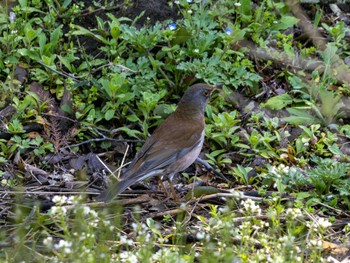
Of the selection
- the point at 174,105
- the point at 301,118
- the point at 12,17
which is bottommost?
the point at 301,118

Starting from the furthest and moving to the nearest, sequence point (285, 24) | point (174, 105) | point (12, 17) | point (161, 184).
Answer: point (285, 24) → point (12, 17) → point (174, 105) → point (161, 184)

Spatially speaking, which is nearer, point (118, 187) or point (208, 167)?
point (118, 187)

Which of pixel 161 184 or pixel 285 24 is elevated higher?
pixel 285 24

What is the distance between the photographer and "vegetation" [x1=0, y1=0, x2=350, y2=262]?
7422mm

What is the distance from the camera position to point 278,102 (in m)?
8.87

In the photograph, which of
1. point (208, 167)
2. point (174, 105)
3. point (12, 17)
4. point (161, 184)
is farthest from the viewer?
point (12, 17)

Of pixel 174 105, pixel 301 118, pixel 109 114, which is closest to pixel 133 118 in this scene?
pixel 109 114

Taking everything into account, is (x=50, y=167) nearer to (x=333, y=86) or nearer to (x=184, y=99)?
(x=184, y=99)

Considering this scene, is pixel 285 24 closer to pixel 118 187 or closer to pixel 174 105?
pixel 174 105

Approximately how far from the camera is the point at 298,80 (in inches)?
358

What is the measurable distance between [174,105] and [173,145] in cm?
105

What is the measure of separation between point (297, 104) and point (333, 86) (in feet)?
1.82

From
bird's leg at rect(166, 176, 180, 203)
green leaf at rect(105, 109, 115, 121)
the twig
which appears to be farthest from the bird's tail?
green leaf at rect(105, 109, 115, 121)

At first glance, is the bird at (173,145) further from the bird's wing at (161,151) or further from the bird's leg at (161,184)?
the bird's leg at (161,184)
